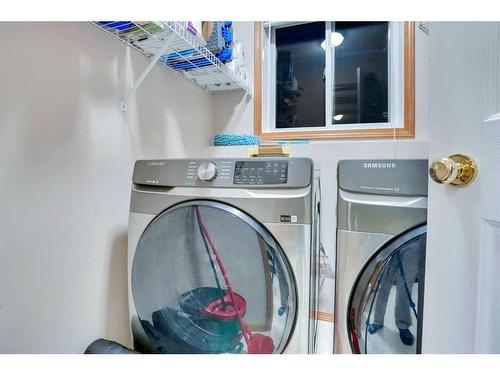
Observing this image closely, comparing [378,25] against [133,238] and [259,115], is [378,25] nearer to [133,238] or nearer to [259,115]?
[259,115]

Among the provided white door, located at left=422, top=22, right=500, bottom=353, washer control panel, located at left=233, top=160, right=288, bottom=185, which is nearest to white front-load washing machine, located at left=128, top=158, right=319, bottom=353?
washer control panel, located at left=233, top=160, right=288, bottom=185

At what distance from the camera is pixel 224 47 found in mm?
1380

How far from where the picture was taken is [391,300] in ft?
2.57

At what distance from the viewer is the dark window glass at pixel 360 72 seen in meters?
1.69

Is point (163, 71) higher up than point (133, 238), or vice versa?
point (163, 71)

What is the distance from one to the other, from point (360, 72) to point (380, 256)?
1.42 metres

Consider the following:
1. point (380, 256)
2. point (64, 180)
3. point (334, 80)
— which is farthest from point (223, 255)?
point (334, 80)

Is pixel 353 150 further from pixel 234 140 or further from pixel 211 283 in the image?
pixel 211 283

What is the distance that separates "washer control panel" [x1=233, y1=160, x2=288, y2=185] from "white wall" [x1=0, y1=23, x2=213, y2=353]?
22.9 inches

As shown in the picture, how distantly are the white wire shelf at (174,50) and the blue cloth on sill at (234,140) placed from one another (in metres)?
0.33

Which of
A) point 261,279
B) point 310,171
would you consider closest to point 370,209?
point 310,171

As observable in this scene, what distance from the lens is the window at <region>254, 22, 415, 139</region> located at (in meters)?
1.60

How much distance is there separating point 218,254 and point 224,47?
1.08 metres
